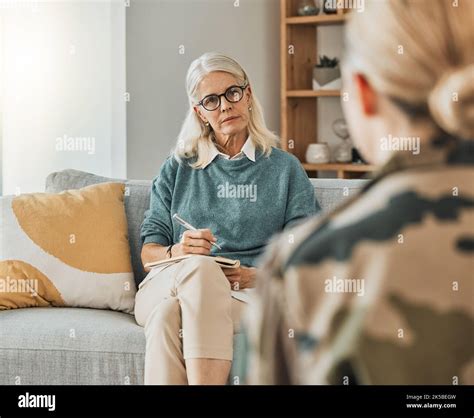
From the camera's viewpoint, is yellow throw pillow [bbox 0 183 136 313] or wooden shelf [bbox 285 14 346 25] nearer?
yellow throw pillow [bbox 0 183 136 313]

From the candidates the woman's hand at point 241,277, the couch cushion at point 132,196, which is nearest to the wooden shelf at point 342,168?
the couch cushion at point 132,196

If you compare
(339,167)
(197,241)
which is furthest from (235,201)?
(339,167)

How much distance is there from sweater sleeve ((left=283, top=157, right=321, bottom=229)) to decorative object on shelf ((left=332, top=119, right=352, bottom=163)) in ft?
5.44

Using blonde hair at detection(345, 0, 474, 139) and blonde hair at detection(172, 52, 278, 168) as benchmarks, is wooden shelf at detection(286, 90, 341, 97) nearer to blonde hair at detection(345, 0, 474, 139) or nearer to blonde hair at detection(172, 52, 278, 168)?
blonde hair at detection(172, 52, 278, 168)

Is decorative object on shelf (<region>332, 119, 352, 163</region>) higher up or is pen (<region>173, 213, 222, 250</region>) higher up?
decorative object on shelf (<region>332, 119, 352, 163</region>)

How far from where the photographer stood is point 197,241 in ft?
6.72

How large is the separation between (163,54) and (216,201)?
1.54 meters

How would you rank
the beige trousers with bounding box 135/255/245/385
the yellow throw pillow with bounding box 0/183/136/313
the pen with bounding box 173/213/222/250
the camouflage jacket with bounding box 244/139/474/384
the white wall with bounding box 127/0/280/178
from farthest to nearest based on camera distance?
1. the white wall with bounding box 127/0/280/178
2. the yellow throw pillow with bounding box 0/183/136/313
3. the pen with bounding box 173/213/222/250
4. the beige trousers with bounding box 135/255/245/385
5. the camouflage jacket with bounding box 244/139/474/384

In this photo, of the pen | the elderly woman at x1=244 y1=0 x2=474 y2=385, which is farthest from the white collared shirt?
the elderly woman at x1=244 y1=0 x2=474 y2=385

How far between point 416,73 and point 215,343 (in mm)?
1250

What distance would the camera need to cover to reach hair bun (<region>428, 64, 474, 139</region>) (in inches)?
26.6

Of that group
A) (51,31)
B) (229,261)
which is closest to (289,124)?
(51,31)
